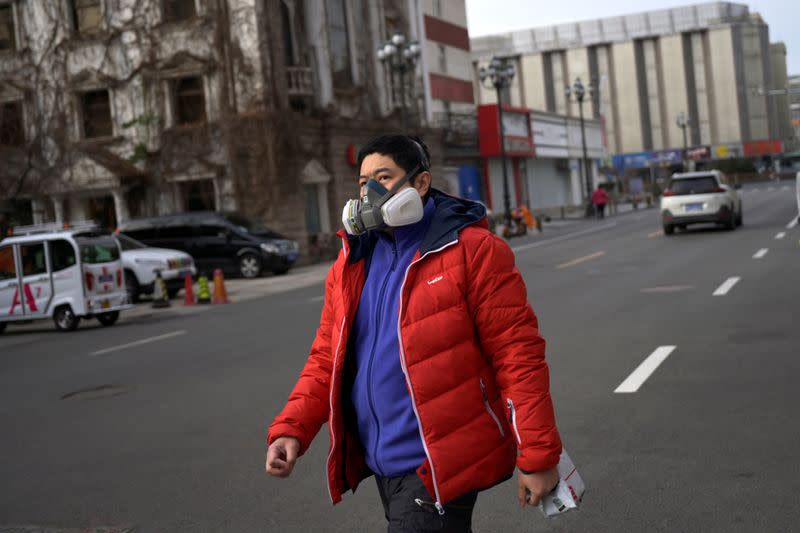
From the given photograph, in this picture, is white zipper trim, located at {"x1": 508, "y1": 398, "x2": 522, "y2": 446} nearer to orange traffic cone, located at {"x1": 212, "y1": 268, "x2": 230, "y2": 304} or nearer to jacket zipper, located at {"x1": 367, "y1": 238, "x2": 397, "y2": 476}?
jacket zipper, located at {"x1": 367, "y1": 238, "x2": 397, "y2": 476}

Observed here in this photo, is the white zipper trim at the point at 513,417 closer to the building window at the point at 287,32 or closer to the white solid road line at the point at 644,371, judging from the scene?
the white solid road line at the point at 644,371

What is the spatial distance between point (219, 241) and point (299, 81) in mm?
8427

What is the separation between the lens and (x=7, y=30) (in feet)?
122

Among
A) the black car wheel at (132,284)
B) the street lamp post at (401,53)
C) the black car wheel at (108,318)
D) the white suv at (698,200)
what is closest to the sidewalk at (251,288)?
the black car wheel at (132,284)

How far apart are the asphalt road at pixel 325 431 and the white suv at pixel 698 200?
519 inches

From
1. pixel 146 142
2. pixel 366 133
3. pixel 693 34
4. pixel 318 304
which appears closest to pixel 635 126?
pixel 693 34

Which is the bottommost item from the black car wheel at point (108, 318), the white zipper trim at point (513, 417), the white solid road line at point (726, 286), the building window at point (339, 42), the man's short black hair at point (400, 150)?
the white solid road line at point (726, 286)

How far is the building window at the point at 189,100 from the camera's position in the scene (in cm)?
3522

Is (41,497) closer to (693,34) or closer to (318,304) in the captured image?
(318,304)

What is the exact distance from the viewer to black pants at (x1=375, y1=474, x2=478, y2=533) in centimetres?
307

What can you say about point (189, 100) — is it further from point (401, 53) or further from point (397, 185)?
point (397, 185)

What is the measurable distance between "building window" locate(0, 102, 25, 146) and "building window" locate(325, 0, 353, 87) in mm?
11214

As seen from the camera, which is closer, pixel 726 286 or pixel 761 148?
pixel 726 286

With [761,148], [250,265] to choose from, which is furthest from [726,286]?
[761,148]
